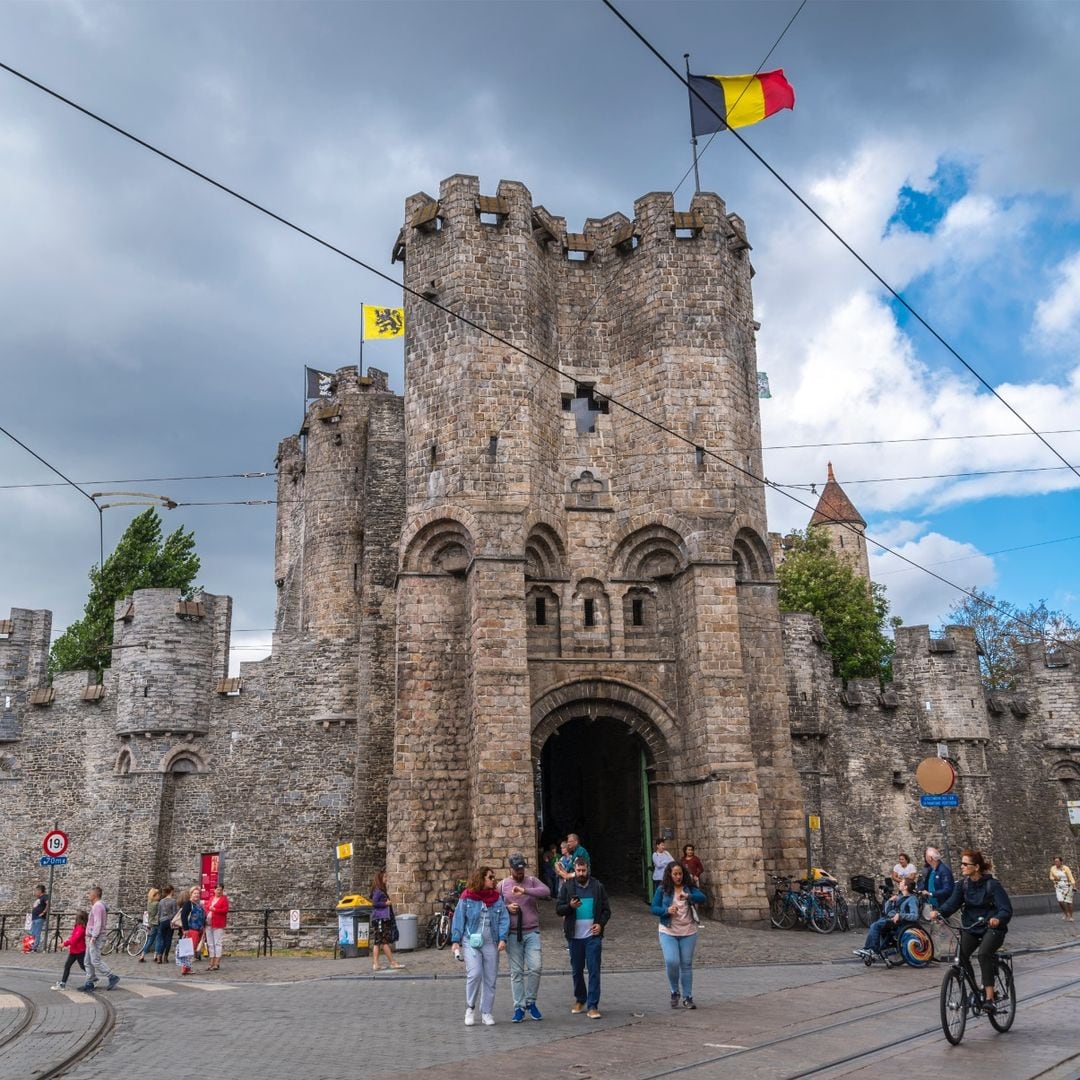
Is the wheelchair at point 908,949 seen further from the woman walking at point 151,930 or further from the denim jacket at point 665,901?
the woman walking at point 151,930

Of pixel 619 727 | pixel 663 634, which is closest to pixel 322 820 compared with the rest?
pixel 619 727

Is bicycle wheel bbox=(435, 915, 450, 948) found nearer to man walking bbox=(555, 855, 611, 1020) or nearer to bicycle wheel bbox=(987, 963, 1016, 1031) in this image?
man walking bbox=(555, 855, 611, 1020)

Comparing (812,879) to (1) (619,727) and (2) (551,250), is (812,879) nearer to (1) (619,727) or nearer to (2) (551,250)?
(1) (619,727)

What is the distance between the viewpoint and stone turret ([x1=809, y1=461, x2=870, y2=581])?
51000 mm

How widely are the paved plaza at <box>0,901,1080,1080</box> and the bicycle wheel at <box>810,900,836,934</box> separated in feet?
10.8

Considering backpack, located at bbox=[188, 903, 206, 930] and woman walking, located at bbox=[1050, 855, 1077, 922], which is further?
woman walking, located at bbox=[1050, 855, 1077, 922]

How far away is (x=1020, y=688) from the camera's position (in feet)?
95.3

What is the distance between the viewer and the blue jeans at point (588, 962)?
985 centimetres

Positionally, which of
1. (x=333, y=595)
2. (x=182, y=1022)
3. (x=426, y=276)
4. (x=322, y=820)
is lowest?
(x=182, y=1022)

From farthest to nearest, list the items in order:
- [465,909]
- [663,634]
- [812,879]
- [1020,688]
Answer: [1020,688], [663,634], [812,879], [465,909]

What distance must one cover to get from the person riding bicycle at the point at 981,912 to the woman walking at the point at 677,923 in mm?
2287

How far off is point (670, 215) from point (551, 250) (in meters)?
2.75

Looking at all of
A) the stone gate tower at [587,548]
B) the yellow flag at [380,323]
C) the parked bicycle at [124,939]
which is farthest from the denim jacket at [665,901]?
the yellow flag at [380,323]

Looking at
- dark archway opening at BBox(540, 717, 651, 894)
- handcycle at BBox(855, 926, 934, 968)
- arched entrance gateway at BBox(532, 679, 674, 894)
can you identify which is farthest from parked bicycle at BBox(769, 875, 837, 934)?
handcycle at BBox(855, 926, 934, 968)
